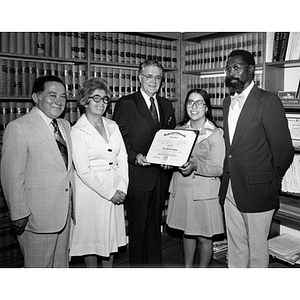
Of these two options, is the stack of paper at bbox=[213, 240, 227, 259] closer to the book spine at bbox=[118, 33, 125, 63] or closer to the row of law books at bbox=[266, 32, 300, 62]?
the row of law books at bbox=[266, 32, 300, 62]

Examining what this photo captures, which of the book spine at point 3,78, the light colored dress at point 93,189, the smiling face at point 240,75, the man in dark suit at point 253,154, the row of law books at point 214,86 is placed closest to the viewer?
the man in dark suit at point 253,154

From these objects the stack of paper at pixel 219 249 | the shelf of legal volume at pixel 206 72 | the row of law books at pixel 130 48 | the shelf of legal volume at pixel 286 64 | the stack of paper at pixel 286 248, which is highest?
the row of law books at pixel 130 48

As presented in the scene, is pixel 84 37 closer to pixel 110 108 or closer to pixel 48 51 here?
pixel 48 51

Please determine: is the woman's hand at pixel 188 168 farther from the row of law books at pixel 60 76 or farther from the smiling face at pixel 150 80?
the row of law books at pixel 60 76

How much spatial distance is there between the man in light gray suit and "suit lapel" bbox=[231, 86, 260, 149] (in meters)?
1.34

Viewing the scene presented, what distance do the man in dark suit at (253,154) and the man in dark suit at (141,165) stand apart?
707 millimetres

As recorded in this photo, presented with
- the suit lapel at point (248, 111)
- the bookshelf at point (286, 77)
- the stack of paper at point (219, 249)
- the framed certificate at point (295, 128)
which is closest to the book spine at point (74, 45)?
the suit lapel at point (248, 111)

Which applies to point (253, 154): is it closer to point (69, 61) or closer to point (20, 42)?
point (69, 61)

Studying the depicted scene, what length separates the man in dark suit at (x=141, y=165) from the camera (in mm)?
3033

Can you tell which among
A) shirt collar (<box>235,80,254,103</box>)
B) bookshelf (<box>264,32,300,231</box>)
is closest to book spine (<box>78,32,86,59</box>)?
shirt collar (<box>235,80,254,103</box>)

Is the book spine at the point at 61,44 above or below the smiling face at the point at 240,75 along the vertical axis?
above

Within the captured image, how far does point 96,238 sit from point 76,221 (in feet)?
0.74

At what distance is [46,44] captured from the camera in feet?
10.3

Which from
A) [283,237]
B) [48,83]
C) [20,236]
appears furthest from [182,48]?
[20,236]
